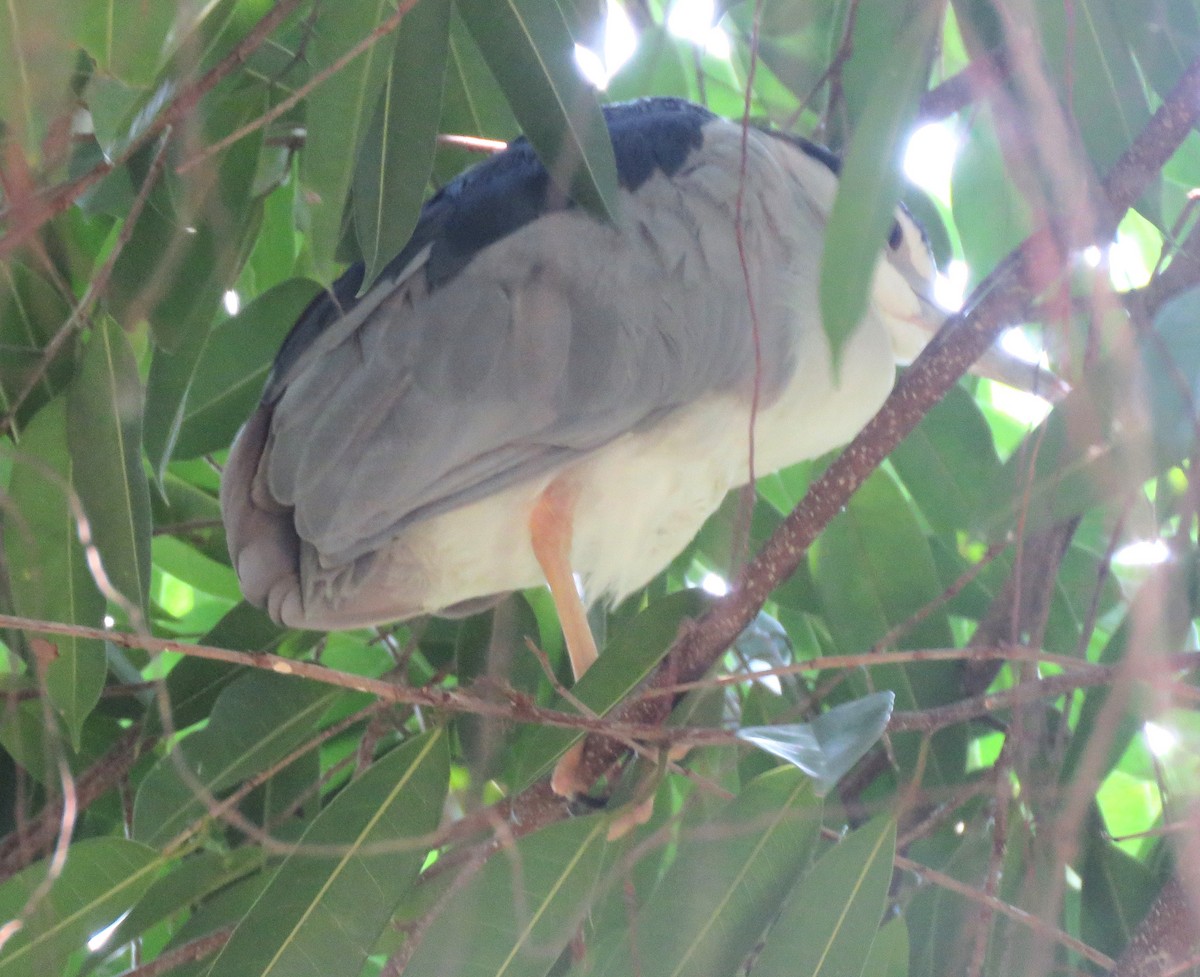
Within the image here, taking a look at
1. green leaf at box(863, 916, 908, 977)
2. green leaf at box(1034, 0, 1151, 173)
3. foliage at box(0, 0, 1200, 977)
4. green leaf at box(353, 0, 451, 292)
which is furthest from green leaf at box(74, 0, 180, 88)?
green leaf at box(863, 916, 908, 977)

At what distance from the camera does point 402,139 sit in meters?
1.00

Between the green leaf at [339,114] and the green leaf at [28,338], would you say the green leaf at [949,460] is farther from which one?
the green leaf at [28,338]

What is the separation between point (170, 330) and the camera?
3.64 ft

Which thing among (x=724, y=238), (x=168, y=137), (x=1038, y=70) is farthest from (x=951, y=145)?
(x=168, y=137)

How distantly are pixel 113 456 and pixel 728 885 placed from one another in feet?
1.98

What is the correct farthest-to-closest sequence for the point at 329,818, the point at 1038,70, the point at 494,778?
the point at 494,778, the point at 329,818, the point at 1038,70

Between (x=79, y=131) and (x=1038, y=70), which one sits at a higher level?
(x=1038, y=70)

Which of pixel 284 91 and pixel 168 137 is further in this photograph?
pixel 284 91

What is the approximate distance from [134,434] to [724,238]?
55 cm

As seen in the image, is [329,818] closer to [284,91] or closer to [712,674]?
[712,674]

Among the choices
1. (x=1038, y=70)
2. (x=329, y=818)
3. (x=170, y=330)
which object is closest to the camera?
(x=1038, y=70)

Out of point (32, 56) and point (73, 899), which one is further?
point (73, 899)

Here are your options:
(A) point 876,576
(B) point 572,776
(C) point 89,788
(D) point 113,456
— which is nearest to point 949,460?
(A) point 876,576

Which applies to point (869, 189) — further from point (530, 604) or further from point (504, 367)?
point (530, 604)
